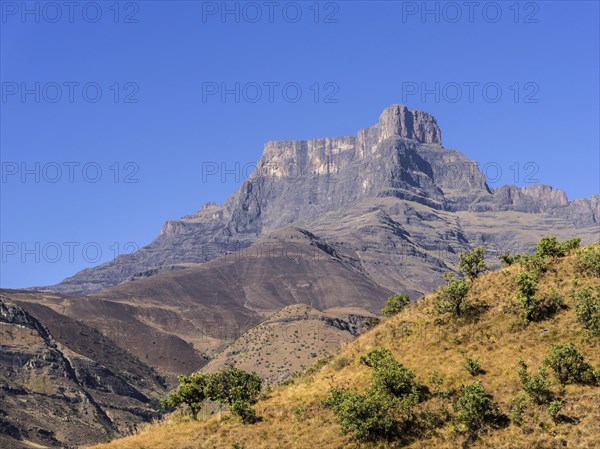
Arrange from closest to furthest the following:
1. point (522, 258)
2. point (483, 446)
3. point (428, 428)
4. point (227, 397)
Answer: point (483, 446) < point (428, 428) < point (227, 397) < point (522, 258)

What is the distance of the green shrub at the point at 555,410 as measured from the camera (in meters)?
42.1

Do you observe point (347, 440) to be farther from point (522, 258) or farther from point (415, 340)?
point (522, 258)

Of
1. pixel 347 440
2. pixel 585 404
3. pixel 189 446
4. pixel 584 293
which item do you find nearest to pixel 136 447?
pixel 189 446

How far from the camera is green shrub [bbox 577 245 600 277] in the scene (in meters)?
56.0

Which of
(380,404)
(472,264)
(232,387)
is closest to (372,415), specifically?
(380,404)

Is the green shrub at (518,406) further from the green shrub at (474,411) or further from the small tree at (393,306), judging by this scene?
the small tree at (393,306)

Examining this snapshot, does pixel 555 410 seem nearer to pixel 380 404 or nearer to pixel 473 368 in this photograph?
pixel 473 368

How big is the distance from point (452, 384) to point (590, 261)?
55.5ft

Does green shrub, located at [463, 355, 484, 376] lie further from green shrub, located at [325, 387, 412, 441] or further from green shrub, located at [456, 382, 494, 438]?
green shrub, located at [325, 387, 412, 441]

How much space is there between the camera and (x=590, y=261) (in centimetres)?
5672

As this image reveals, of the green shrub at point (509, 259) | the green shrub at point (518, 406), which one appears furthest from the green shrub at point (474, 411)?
the green shrub at point (509, 259)

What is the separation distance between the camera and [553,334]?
50594 mm

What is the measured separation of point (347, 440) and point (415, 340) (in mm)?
12420

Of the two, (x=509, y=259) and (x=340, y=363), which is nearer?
(x=340, y=363)
